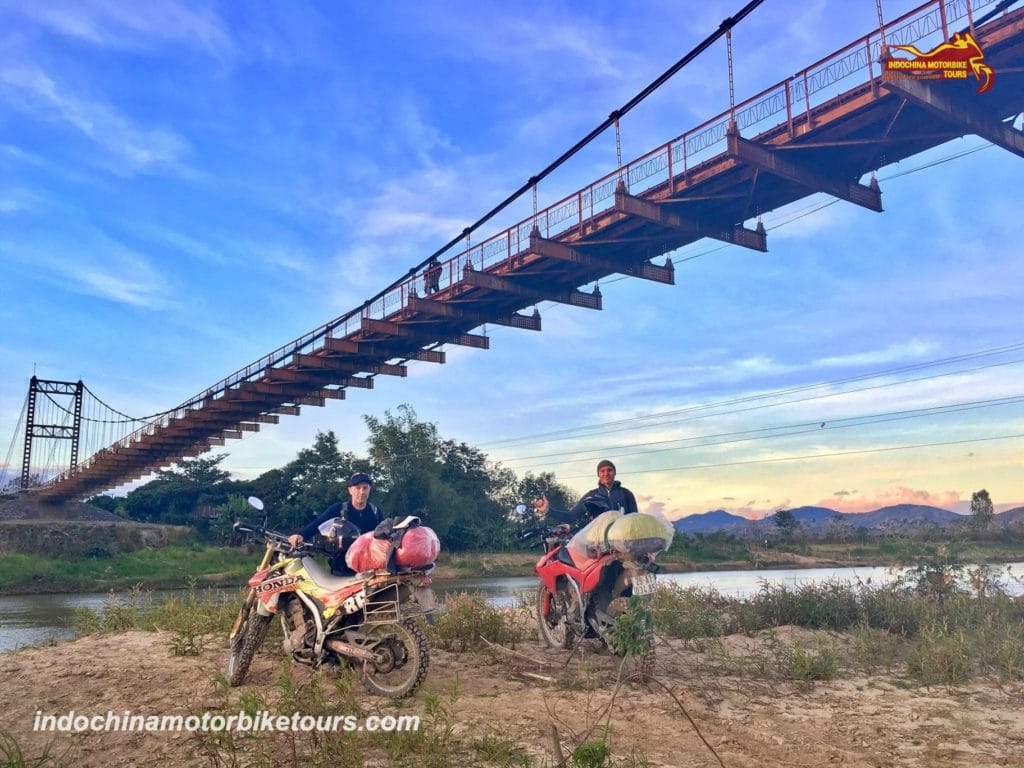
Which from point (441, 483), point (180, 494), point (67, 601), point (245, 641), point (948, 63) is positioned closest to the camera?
point (245, 641)

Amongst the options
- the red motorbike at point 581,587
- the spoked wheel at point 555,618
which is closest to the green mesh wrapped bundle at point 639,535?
the red motorbike at point 581,587

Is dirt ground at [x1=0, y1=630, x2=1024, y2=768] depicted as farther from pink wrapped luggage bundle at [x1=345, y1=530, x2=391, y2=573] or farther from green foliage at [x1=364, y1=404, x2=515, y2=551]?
green foliage at [x1=364, y1=404, x2=515, y2=551]

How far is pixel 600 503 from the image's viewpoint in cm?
667

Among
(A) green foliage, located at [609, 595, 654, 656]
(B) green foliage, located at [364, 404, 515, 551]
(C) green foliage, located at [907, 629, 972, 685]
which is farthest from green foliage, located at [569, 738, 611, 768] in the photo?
(B) green foliage, located at [364, 404, 515, 551]

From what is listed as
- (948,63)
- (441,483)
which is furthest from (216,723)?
(441,483)

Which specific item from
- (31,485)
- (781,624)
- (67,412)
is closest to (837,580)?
(781,624)

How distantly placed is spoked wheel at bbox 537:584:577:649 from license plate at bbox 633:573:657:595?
92 centimetres

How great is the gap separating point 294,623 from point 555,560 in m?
2.21

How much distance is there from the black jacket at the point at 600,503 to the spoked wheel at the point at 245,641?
8.34 ft

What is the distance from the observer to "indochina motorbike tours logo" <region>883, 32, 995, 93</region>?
12.9 metres

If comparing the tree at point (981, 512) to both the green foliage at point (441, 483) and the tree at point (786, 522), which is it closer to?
the tree at point (786, 522)

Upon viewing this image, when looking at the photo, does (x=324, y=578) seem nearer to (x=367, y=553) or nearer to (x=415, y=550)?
(x=367, y=553)

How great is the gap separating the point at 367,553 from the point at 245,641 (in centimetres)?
133

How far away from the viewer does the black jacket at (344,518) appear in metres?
5.90
